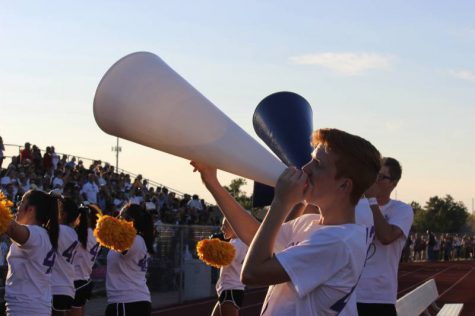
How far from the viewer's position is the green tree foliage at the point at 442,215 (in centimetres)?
9200

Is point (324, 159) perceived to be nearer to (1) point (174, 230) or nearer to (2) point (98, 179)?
(1) point (174, 230)

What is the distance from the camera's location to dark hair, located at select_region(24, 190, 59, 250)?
6121 millimetres

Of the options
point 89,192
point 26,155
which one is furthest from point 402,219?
point 26,155

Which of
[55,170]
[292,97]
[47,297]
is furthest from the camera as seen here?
[55,170]

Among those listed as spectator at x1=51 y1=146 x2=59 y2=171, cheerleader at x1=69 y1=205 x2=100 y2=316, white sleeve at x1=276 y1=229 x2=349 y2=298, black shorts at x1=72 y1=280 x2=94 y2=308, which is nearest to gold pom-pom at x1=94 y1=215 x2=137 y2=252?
cheerleader at x1=69 y1=205 x2=100 y2=316

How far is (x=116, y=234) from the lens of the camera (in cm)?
701

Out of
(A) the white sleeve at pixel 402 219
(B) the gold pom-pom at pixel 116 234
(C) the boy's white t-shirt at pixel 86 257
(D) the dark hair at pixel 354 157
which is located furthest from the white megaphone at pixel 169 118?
(C) the boy's white t-shirt at pixel 86 257

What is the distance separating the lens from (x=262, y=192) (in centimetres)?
354

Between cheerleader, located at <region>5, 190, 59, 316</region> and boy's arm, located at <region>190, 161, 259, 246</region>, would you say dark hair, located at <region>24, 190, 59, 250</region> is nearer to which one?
cheerleader, located at <region>5, 190, 59, 316</region>

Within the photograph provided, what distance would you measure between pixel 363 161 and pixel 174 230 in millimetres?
14650

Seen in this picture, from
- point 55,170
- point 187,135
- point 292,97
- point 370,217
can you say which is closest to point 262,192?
point 292,97

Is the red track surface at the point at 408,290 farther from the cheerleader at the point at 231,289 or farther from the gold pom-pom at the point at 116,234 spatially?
the gold pom-pom at the point at 116,234

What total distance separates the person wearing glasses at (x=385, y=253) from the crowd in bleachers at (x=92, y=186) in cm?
856

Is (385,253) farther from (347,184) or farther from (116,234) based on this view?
(347,184)
